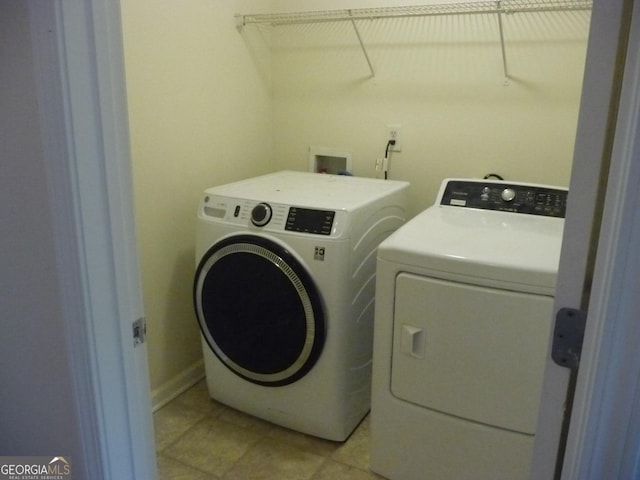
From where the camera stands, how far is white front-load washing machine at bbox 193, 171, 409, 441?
1799mm

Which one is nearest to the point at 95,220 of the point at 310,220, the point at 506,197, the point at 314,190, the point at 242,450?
the point at 310,220

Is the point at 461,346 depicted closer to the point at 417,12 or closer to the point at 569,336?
the point at 569,336

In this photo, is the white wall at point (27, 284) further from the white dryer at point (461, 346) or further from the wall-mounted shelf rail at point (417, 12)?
the wall-mounted shelf rail at point (417, 12)

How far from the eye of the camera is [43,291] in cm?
93

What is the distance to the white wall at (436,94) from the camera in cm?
207

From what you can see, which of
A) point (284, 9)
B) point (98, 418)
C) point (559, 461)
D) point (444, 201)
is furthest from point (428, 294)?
point (284, 9)

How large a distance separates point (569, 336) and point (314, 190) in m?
1.43

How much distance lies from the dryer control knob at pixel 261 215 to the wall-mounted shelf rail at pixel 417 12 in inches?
37.6

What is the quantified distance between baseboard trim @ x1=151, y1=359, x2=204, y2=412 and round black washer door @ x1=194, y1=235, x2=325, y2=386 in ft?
1.26

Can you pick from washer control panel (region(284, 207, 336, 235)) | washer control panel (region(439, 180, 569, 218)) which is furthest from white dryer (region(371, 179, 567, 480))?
washer control panel (region(284, 207, 336, 235))

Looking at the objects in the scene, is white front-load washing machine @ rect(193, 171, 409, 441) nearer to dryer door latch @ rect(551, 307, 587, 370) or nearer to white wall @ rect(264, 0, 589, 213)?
white wall @ rect(264, 0, 589, 213)

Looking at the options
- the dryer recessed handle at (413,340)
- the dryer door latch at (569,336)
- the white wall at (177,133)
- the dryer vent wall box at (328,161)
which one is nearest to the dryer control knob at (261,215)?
the white wall at (177,133)

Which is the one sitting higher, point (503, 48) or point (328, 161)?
point (503, 48)

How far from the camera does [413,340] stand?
5.27 ft
